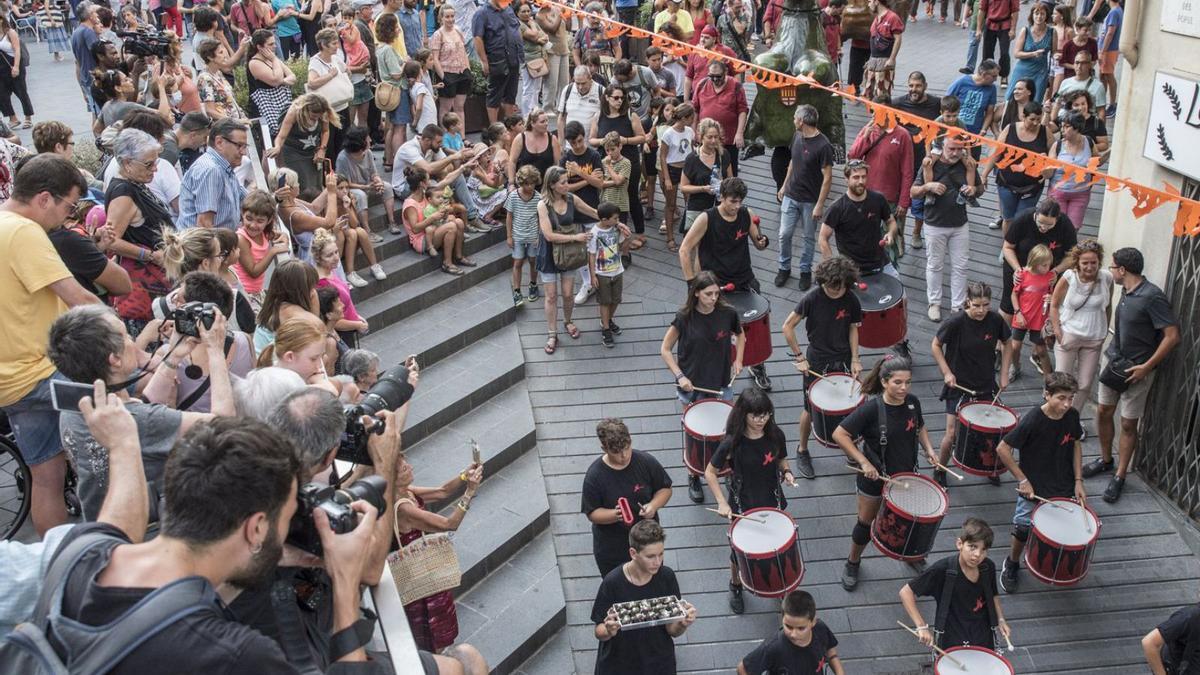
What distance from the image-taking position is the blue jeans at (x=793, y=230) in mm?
10781

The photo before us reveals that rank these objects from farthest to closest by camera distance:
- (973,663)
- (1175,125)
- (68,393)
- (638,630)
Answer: (1175,125), (973,663), (638,630), (68,393)

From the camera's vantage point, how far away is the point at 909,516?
7.18m

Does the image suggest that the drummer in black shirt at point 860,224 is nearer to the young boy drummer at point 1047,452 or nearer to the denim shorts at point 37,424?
the young boy drummer at point 1047,452

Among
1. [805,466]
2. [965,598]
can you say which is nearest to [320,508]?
[965,598]

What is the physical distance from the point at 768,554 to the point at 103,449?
397 centimetres

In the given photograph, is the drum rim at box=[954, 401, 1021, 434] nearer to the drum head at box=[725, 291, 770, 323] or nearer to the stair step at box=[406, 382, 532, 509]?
the drum head at box=[725, 291, 770, 323]

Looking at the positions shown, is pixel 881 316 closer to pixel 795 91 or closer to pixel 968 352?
pixel 968 352

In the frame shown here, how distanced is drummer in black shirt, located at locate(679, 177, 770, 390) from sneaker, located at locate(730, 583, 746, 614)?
9.27 ft

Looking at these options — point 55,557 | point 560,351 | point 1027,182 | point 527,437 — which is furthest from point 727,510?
point 1027,182

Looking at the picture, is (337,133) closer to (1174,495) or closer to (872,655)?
(872,655)

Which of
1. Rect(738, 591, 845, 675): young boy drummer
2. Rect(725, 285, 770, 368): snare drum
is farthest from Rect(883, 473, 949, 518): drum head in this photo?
Rect(725, 285, 770, 368): snare drum

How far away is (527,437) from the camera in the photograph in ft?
29.2

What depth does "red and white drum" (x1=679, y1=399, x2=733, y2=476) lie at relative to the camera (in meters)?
7.84

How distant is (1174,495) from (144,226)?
764 cm
